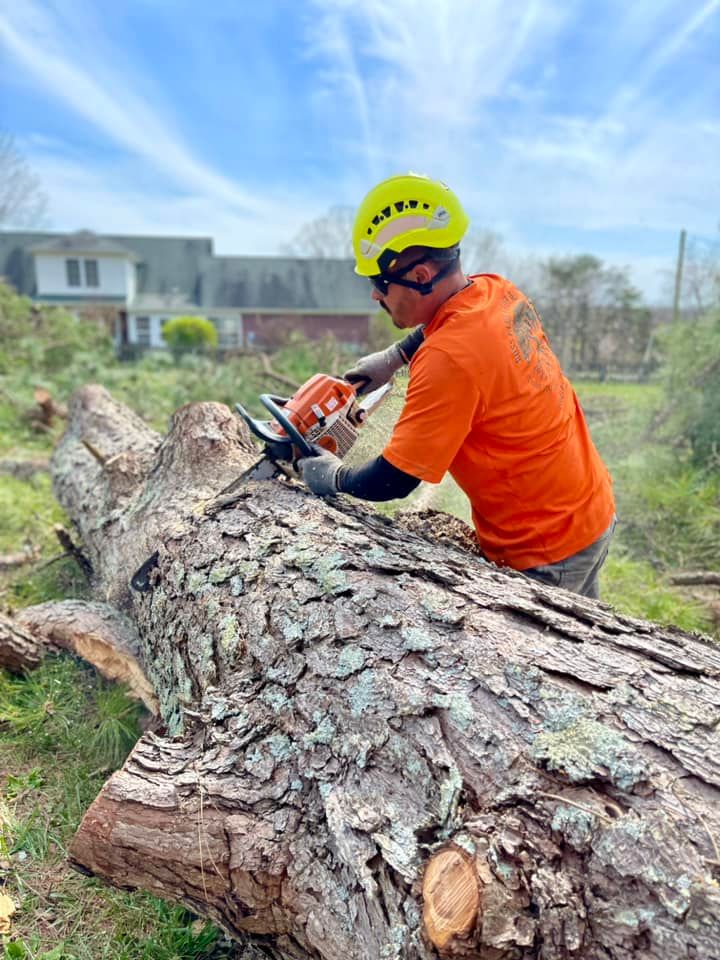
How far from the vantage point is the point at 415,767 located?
141 centimetres

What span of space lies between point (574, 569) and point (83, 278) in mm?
28889

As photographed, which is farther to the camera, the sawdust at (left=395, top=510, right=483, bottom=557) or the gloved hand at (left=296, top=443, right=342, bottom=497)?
the sawdust at (left=395, top=510, right=483, bottom=557)

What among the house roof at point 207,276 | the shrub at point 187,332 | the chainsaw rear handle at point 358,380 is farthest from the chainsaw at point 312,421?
the house roof at point 207,276

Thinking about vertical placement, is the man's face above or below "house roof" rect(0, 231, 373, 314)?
below

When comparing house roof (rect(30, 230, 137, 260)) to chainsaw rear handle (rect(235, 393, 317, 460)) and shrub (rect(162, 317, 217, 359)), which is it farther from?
chainsaw rear handle (rect(235, 393, 317, 460))


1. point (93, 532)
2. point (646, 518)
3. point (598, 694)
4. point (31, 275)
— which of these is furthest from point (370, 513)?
point (31, 275)

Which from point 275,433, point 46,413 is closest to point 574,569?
point 275,433

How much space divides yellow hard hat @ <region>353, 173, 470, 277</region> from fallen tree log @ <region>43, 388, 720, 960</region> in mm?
914

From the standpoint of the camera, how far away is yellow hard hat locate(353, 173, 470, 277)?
6.72 ft

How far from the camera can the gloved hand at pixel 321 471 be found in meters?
2.29

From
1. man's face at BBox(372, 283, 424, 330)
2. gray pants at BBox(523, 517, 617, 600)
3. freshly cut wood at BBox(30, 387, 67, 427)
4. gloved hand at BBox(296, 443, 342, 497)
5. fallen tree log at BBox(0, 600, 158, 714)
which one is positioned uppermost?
man's face at BBox(372, 283, 424, 330)

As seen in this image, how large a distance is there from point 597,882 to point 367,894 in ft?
1.45

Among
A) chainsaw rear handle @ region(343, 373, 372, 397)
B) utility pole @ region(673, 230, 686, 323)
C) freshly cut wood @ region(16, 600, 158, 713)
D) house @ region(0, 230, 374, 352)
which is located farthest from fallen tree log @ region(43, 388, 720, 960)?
house @ region(0, 230, 374, 352)

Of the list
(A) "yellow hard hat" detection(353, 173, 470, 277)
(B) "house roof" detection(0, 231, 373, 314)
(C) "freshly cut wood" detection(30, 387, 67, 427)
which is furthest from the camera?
(B) "house roof" detection(0, 231, 373, 314)
